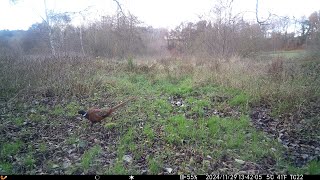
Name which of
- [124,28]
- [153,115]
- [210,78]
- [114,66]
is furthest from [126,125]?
[124,28]

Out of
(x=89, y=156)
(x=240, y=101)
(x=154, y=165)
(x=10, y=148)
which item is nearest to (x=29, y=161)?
(x=10, y=148)

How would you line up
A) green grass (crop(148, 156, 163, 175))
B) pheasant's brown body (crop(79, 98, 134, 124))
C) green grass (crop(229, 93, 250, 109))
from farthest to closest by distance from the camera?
green grass (crop(229, 93, 250, 109)) < pheasant's brown body (crop(79, 98, 134, 124)) < green grass (crop(148, 156, 163, 175))

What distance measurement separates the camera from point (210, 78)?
33.0ft

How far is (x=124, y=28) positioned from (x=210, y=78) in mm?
16106

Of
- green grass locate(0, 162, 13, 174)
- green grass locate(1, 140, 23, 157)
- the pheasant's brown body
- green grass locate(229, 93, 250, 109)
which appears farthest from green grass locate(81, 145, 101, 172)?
green grass locate(229, 93, 250, 109)

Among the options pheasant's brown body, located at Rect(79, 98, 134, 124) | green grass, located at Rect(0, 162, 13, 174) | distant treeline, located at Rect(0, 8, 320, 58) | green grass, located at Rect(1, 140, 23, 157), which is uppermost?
distant treeline, located at Rect(0, 8, 320, 58)

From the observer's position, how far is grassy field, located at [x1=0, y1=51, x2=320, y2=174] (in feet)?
13.9

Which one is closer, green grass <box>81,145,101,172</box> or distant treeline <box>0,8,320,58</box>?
green grass <box>81,145,101,172</box>

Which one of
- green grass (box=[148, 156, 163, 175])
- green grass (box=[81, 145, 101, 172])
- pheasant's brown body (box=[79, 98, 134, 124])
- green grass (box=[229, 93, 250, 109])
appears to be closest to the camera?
green grass (box=[148, 156, 163, 175])

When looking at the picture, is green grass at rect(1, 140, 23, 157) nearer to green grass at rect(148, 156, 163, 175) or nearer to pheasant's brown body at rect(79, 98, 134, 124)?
pheasant's brown body at rect(79, 98, 134, 124)

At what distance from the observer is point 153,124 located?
19.6ft

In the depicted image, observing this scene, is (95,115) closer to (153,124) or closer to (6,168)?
(153,124)

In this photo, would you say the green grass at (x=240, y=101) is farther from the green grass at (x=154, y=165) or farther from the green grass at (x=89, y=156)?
the green grass at (x=89, y=156)

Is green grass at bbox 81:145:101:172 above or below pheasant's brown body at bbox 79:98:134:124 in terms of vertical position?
below
